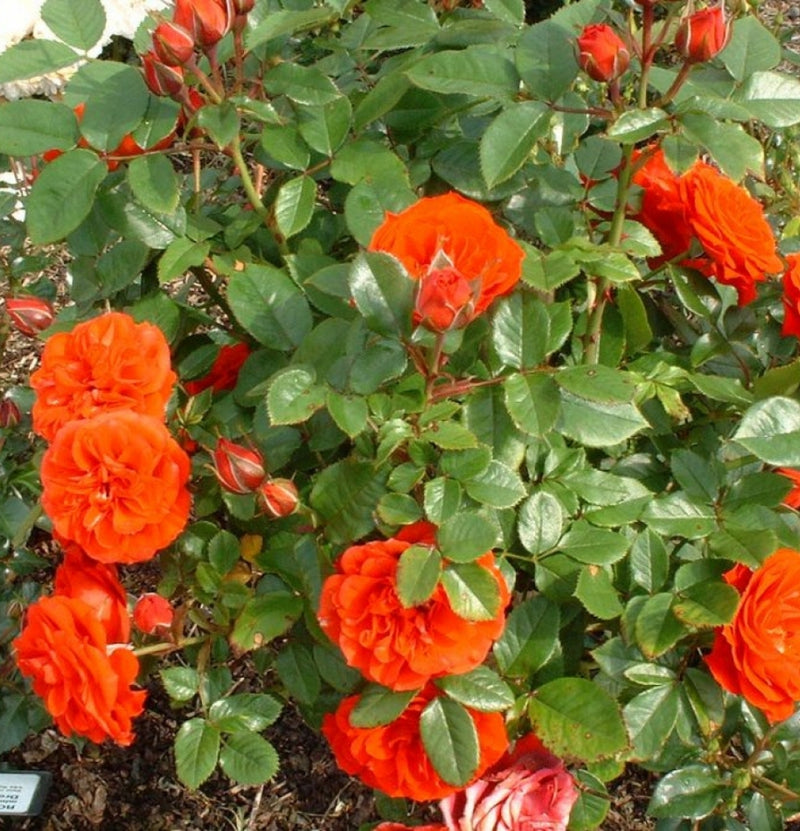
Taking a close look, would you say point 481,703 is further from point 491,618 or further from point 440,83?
point 440,83

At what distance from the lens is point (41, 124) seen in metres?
1.21

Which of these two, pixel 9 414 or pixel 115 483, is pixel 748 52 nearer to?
pixel 115 483

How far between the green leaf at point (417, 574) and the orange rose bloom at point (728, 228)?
1.81 ft

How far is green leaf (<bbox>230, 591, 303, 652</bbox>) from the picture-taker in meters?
1.11

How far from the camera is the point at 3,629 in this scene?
1541 millimetres

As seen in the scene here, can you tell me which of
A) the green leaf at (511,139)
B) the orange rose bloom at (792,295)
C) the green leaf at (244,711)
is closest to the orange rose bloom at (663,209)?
the orange rose bloom at (792,295)

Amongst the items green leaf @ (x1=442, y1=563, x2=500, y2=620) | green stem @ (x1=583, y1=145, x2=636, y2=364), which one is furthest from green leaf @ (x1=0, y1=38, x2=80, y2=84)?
green leaf @ (x1=442, y1=563, x2=500, y2=620)

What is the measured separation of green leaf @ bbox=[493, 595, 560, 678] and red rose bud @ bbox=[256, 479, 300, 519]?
30cm

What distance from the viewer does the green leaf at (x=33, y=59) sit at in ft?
4.07

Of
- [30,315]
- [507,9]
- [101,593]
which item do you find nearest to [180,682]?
[101,593]

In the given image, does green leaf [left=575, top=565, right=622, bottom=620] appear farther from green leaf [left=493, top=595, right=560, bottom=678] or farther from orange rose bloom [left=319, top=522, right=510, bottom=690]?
orange rose bloom [left=319, top=522, right=510, bottom=690]

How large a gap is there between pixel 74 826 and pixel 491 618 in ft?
3.94

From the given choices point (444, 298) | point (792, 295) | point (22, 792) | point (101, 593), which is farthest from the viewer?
point (22, 792)

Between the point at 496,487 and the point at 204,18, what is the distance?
58cm
